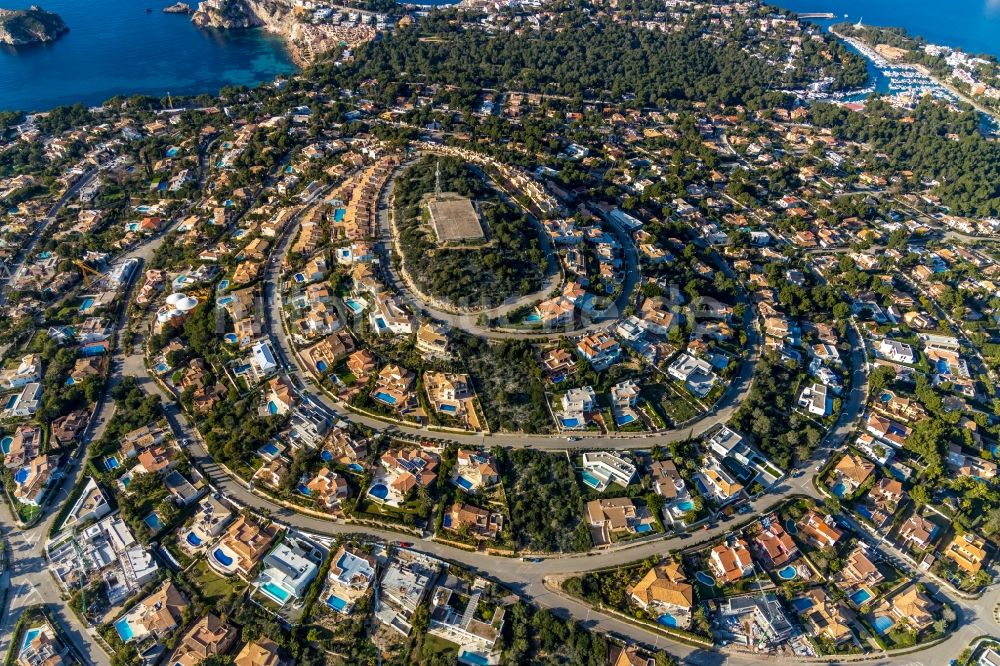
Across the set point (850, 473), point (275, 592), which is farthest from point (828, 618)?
point (275, 592)

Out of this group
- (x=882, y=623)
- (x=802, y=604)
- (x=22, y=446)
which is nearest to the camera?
(x=882, y=623)

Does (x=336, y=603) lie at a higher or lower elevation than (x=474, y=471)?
lower

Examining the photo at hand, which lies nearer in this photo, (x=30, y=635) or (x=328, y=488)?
(x=30, y=635)

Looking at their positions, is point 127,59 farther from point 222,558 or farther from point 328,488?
point 222,558

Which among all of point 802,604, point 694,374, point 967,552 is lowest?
point 802,604

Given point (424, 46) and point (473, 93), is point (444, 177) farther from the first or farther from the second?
point (424, 46)

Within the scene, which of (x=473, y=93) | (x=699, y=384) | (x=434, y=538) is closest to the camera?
(x=434, y=538)

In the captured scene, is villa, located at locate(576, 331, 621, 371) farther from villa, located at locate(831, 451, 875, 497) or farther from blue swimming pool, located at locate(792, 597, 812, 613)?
blue swimming pool, located at locate(792, 597, 812, 613)

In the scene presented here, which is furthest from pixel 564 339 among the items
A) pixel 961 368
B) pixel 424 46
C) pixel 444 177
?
pixel 424 46
